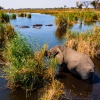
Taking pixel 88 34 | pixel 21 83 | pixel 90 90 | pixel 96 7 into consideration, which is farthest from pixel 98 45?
pixel 96 7

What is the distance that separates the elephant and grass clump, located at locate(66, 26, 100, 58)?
98.7 inches

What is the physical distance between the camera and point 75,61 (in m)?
11.2

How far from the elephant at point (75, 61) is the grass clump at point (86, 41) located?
8.22 ft

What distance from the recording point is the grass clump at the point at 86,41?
14586mm

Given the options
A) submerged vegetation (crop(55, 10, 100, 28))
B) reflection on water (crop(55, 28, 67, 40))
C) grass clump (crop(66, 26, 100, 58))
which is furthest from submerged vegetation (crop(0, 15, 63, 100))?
submerged vegetation (crop(55, 10, 100, 28))

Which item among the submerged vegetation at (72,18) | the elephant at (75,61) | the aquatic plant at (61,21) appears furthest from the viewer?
the submerged vegetation at (72,18)

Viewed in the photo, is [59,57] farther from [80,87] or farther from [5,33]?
[5,33]

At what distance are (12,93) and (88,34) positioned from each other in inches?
320

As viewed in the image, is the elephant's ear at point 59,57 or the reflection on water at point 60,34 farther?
the reflection on water at point 60,34

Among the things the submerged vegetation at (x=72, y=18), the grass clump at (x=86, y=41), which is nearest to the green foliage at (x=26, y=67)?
the grass clump at (x=86, y=41)

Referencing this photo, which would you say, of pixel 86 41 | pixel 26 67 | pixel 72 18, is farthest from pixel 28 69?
pixel 72 18

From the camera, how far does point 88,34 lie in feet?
51.5

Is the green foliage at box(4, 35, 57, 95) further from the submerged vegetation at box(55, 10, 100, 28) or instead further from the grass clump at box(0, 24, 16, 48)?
the submerged vegetation at box(55, 10, 100, 28)

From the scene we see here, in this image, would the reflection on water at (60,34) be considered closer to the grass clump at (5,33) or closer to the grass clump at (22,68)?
the grass clump at (5,33)
